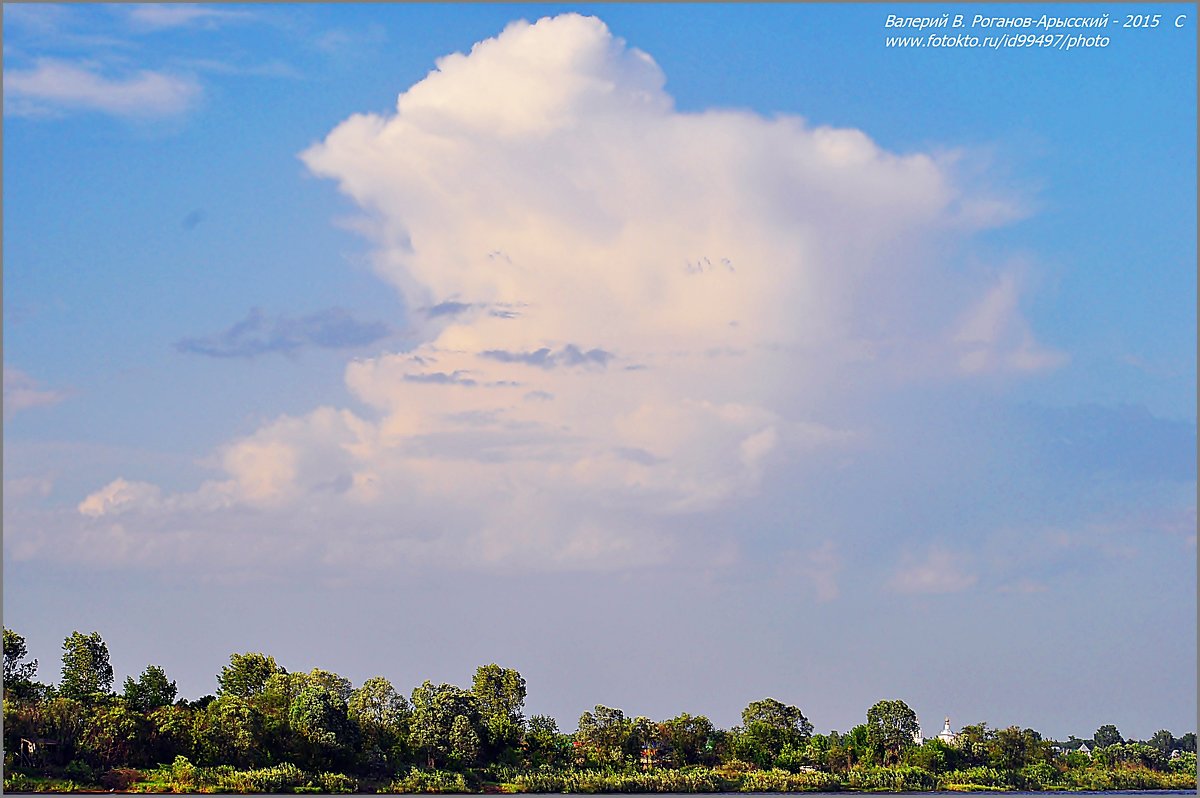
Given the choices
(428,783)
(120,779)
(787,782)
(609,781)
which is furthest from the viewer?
(787,782)

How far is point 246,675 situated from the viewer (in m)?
40.7

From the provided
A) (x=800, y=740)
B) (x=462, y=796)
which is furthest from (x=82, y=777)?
(x=800, y=740)

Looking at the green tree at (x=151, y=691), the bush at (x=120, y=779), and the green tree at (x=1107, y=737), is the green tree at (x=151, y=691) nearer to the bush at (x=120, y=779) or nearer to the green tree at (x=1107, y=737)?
the bush at (x=120, y=779)

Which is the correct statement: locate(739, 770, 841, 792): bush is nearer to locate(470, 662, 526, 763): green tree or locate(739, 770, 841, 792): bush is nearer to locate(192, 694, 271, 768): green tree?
locate(470, 662, 526, 763): green tree

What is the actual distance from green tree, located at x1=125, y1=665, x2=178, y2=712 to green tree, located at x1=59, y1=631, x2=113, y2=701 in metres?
0.61

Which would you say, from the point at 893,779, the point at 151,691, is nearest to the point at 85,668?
the point at 151,691

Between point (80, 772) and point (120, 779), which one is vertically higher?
point (80, 772)

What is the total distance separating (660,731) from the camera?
133 feet

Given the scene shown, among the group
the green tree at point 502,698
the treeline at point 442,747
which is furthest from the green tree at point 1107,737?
the green tree at point 502,698

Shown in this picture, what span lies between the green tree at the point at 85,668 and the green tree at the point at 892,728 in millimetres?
20563

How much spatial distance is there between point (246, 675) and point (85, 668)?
14.2 feet

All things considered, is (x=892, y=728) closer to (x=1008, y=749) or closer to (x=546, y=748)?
(x=1008, y=749)

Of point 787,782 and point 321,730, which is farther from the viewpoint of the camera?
point 787,782

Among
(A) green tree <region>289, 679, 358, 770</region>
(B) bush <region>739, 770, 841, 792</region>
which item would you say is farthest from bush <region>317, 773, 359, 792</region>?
(B) bush <region>739, 770, 841, 792</region>
